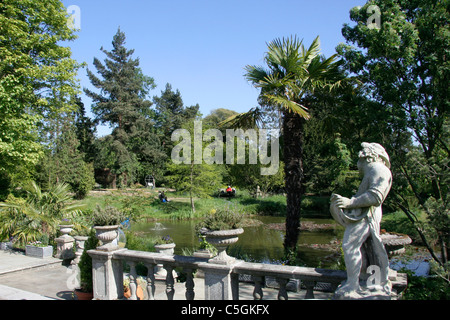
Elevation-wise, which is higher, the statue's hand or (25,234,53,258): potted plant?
the statue's hand

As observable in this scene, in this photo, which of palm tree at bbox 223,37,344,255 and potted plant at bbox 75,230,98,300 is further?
Result: palm tree at bbox 223,37,344,255

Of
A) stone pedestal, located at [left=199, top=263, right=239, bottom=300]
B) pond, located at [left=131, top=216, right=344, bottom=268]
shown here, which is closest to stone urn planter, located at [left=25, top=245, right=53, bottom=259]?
pond, located at [left=131, top=216, right=344, bottom=268]

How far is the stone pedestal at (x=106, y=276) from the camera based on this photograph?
545 centimetres

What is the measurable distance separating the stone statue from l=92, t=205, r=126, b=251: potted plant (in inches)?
140

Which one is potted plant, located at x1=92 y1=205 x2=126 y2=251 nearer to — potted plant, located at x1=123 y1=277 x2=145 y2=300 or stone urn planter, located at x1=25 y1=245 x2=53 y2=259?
potted plant, located at x1=123 y1=277 x2=145 y2=300

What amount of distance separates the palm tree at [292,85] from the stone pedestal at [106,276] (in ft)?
17.2

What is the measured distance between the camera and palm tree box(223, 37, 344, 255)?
361 inches

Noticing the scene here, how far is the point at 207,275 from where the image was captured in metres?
4.55

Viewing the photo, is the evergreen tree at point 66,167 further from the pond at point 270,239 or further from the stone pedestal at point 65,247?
the stone pedestal at point 65,247

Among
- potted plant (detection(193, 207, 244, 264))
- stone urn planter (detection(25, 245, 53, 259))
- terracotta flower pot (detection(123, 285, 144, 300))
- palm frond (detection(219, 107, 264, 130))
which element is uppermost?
palm frond (detection(219, 107, 264, 130))

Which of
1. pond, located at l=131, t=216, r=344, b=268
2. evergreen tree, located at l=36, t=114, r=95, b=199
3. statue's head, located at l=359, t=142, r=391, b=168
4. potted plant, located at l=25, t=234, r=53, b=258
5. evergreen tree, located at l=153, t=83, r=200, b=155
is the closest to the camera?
statue's head, located at l=359, t=142, r=391, b=168

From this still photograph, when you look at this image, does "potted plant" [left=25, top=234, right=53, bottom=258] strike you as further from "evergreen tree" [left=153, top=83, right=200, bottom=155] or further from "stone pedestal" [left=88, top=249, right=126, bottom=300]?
"evergreen tree" [left=153, top=83, right=200, bottom=155]

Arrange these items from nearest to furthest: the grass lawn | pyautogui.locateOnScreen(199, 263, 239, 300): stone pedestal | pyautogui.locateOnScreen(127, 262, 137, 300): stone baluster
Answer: pyautogui.locateOnScreen(199, 263, 239, 300): stone pedestal < pyautogui.locateOnScreen(127, 262, 137, 300): stone baluster < the grass lawn
